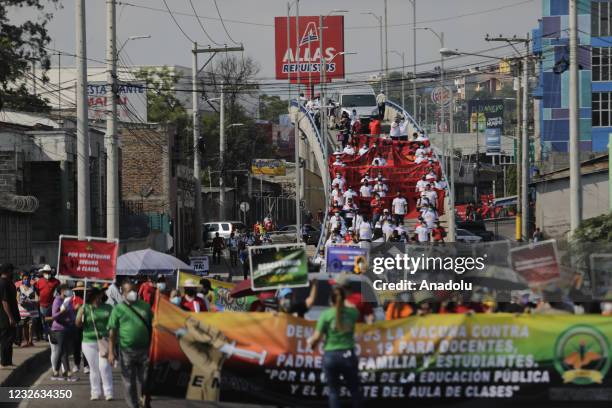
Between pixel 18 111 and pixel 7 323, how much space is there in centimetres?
3736

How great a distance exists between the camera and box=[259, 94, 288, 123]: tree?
6225 inches

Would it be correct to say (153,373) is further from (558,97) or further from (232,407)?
(558,97)

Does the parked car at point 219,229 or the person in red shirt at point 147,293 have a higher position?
the person in red shirt at point 147,293

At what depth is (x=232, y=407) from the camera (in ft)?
43.8

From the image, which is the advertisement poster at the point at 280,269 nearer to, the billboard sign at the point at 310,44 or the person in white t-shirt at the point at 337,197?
the person in white t-shirt at the point at 337,197

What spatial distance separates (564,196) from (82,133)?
82.1 ft

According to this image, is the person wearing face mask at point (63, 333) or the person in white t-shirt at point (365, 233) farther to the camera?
the person in white t-shirt at point (365, 233)

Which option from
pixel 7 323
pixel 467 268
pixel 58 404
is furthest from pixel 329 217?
pixel 58 404

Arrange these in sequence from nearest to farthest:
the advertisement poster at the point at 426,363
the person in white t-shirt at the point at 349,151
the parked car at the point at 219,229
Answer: the advertisement poster at the point at 426,363, the person in white t-shirt at the point at 349,151, the parked car at the point at 219,229

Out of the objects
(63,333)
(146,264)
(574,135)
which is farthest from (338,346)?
(574,135)

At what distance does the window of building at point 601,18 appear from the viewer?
67625 millimetres

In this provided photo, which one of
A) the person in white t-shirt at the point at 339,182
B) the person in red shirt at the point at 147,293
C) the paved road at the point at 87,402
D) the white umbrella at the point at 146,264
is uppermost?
the person in white t-shirt at the point at 339,182

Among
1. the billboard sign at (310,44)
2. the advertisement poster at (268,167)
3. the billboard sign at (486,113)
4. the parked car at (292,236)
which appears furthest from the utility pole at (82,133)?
the billboard sign at (486,113)

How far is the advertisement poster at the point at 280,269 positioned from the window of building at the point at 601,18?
55411 mm
